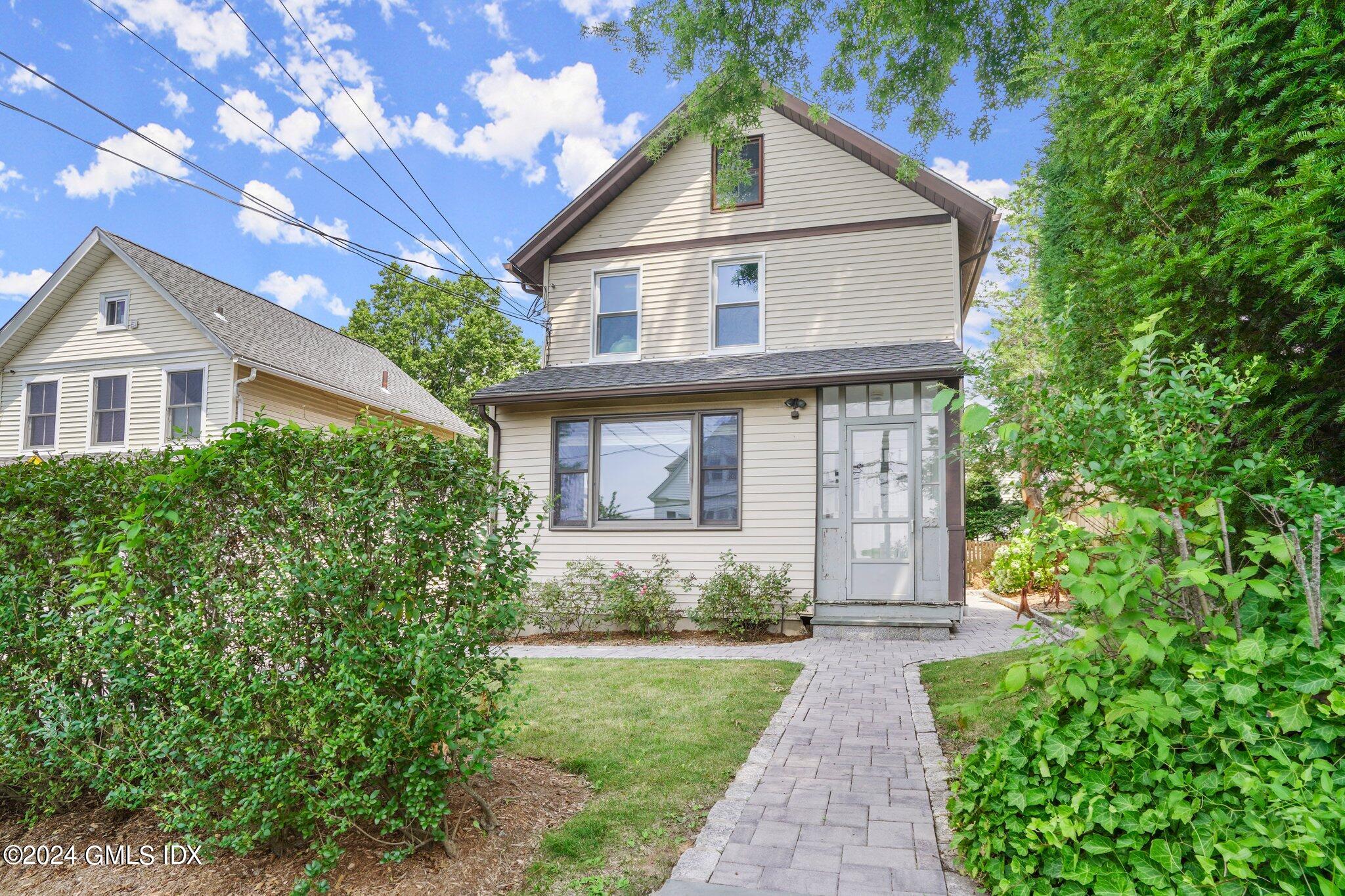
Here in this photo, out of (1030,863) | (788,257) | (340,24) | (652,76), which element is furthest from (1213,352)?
(340,24)

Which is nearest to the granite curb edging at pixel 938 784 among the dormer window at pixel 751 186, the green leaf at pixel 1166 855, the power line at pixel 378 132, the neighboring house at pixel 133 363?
the green leaf at pixel 1166 855

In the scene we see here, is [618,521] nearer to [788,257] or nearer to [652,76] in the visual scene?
[788,257]

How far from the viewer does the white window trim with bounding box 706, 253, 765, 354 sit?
10344 mm

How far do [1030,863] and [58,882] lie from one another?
3.71m

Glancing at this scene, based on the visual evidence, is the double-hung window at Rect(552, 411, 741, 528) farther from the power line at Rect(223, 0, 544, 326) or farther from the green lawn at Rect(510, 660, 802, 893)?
the green lawn at Rect(510, 660, 802, 893)

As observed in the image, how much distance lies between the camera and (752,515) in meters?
9.51

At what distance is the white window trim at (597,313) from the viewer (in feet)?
35.7

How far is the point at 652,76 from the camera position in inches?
255

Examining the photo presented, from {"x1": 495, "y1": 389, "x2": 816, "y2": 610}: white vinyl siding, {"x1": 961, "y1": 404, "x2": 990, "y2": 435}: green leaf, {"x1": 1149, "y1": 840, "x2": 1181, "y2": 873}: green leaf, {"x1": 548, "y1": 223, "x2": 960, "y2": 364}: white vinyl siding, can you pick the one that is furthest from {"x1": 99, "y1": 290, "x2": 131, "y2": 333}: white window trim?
{"x1": 1149, "y1": 840, "x2": 1181, "y2": 873}: green leaf

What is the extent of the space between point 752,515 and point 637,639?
7.16ft

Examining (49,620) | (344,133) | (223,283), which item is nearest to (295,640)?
(49,620)

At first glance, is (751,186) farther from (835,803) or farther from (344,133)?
(835,803)

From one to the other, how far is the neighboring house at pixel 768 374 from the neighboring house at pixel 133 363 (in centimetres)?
706

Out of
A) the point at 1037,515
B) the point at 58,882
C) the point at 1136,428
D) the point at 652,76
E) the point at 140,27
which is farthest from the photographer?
the point at 140,27
